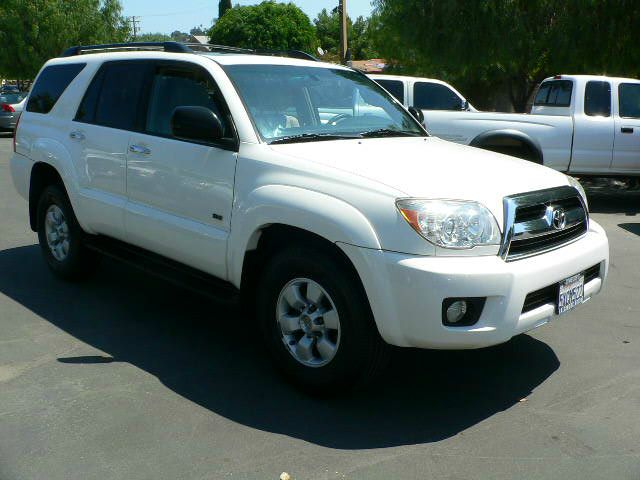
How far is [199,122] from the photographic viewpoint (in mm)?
4453

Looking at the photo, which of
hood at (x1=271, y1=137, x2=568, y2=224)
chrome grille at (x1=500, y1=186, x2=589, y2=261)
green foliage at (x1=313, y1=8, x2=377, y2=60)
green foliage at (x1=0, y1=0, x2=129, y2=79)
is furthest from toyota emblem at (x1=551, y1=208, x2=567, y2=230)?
green foliage at (x1=313, y1=8, x2=377, y2=60)

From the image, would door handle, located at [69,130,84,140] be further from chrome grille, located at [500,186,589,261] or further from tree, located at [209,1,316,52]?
tree, located at [209,1,316,52]

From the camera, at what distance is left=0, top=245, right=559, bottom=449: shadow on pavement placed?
3.95 m

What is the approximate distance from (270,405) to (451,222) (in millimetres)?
1408

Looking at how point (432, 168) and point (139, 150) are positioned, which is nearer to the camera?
point (432, 168)

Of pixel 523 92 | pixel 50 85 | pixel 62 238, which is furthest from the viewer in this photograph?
pixel 523 92

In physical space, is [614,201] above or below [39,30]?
below

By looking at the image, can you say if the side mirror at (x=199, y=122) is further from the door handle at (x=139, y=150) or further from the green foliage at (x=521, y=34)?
the green foliage at (x=521, y=34)

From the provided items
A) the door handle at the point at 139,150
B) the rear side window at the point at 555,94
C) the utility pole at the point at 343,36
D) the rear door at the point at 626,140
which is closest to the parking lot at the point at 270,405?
the door handle at the point at 139,150

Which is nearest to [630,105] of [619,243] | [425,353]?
[619,243]

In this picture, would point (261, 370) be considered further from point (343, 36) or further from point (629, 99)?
point (343, 36)

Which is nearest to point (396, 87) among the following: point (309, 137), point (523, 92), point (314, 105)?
point (314, 105)

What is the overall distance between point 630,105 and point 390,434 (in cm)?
894

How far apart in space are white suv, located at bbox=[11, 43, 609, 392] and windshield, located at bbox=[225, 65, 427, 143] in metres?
0.01
